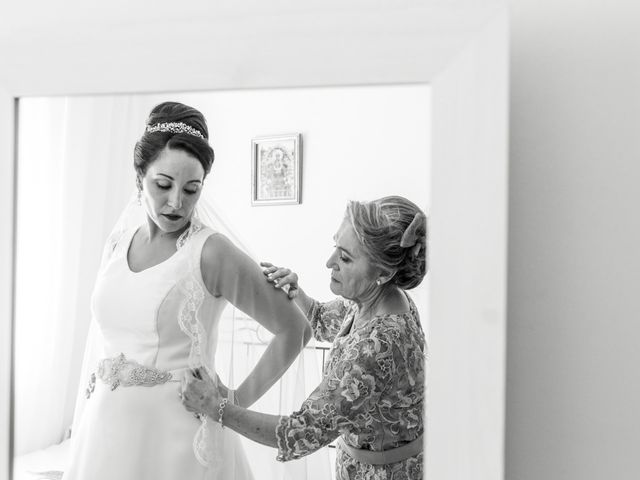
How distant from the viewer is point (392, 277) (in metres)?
0.82

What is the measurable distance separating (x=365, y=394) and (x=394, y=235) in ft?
0.71

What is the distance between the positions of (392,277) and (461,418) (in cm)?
20

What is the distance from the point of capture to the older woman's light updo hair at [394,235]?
31.9 inches

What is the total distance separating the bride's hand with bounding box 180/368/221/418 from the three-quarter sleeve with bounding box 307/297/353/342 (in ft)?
0.56

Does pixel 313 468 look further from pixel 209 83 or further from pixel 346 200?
pixel 209 83

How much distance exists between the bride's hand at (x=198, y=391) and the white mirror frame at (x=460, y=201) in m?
0.29

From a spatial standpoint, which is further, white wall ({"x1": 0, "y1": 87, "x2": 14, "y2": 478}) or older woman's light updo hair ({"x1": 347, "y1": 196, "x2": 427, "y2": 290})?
white wall ({"x1": 0, "y1": 87, "x2": 14, "y2": 478})

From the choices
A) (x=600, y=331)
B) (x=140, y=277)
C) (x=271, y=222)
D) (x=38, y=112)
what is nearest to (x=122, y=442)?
(x=140, y=277)

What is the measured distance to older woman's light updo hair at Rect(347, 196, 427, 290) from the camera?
81cm

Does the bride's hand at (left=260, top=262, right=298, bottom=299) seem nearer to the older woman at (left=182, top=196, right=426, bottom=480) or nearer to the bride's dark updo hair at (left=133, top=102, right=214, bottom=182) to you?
the older woman at (left=182, top=196, right=426, bottom=480)

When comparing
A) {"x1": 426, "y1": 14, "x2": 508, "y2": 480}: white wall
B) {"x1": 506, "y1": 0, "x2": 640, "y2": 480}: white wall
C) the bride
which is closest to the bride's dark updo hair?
the bride

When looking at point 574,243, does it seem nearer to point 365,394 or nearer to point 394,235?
point 394,235

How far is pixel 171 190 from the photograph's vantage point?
2.82ft
